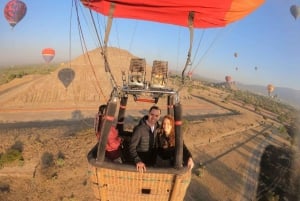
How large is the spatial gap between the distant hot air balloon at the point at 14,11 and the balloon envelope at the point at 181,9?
117 ft

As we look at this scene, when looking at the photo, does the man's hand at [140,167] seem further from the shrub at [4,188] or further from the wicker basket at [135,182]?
the shrub at [4,188]

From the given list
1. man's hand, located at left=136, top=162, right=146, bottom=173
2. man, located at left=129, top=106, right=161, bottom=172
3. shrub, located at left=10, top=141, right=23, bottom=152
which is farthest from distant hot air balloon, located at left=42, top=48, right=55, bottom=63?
man's hand, located at left=136, top=162, right=146, bottom=173

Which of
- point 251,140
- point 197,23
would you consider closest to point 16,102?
point 251,140

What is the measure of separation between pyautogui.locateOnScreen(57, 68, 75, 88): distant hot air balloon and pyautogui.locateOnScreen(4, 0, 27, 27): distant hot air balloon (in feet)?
29.8

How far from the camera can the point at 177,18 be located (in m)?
8.04

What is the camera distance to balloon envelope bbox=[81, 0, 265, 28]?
6.62 m

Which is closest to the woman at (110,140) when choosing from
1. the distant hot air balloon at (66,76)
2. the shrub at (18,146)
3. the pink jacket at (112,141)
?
the pink jacket at (112,141)

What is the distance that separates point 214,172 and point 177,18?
15.5 meters

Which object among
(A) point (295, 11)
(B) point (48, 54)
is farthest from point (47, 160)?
(A) point (295, 11)

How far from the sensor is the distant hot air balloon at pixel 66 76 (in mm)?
39550

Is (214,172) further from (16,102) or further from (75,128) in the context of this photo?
(16,102)

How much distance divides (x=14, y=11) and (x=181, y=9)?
38240mm

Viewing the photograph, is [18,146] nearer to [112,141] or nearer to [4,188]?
[4,188]

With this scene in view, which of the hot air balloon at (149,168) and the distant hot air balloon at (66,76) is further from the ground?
the hot air balloon at (149,168)
